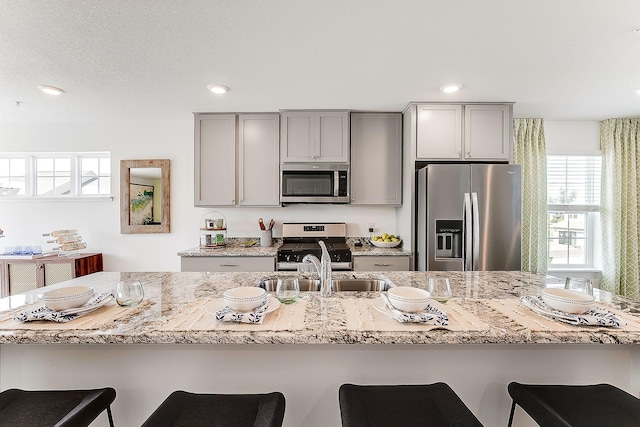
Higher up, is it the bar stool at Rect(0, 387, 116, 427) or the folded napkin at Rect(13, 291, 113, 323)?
the folded napkin at Rect(13, 291, 113, 323)

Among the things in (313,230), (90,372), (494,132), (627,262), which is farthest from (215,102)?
(627,262)

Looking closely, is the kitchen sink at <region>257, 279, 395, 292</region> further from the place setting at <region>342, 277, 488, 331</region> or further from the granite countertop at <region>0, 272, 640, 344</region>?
the place setting at <region>342, 277, 488, 331</region>

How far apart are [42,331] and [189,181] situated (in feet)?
9.45

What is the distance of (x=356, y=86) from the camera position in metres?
2.50

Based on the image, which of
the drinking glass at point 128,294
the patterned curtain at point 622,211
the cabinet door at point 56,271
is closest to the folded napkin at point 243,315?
the drinking glass at point 128,294

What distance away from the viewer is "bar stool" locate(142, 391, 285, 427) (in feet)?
2.78

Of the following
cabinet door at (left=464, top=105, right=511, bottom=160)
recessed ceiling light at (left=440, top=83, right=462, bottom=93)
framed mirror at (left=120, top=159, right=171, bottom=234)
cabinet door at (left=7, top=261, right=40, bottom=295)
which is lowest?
cabinet door at (left=7, top=261, right=40, bottom=295)

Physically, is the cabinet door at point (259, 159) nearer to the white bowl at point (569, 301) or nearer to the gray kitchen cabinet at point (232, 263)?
the gray kitchen cabinet at point (232, 263)

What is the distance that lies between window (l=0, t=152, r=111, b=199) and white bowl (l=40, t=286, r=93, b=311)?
309 centimetres

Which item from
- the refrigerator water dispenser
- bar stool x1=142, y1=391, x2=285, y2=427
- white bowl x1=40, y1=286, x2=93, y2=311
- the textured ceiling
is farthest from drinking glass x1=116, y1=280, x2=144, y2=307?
the refrigerator water dispenser

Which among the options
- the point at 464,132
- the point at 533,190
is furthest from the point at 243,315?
the point at 533,190

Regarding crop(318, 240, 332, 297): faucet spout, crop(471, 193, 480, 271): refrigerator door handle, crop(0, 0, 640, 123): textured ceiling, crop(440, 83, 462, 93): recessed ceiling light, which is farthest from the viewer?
crop(471, 193, 480, 271): refrigerator door handle

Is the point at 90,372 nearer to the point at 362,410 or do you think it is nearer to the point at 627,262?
the point at 362,410

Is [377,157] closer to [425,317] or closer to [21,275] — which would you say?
[425,317]
